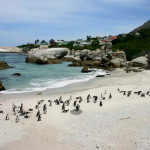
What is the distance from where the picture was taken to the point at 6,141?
320 inches

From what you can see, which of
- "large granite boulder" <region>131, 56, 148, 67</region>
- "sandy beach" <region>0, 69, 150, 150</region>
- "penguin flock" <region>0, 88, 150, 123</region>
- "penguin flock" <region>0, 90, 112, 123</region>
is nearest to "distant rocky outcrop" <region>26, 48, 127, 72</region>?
"large granite boulder" <region>131, 56, 148, 67</region>

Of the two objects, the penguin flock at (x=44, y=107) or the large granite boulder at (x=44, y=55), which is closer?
the penguin flock at (x=44, y=107)

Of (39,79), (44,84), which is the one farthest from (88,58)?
(44,84)

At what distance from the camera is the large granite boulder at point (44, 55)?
156 feet

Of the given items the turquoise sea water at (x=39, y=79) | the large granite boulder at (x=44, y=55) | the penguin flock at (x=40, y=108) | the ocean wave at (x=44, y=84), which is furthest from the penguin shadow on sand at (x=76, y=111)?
the large granite boulder at (x=44, y=55)

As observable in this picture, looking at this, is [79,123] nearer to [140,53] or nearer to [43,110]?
[43,110]

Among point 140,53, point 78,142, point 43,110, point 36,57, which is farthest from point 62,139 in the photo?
point 36,57

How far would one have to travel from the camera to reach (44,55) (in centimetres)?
Result: 5172

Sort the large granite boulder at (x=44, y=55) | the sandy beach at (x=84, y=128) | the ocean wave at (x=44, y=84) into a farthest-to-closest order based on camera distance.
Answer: the large granite boulder at (x=44, y=55), the ocean wave at (x=44, y=84), the sandy beach at (x=84, y=128)

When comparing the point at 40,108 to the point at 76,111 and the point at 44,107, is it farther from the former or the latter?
the point at 76,111

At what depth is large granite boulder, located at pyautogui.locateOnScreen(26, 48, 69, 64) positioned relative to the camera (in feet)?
156

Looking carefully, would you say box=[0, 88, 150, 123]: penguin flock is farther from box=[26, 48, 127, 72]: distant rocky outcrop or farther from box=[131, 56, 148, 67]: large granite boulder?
box=[131, 56, 148, 67]: large granite boulder

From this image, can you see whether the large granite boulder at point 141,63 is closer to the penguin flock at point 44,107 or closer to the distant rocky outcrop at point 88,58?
the distant rocky outcrop at point 88,58

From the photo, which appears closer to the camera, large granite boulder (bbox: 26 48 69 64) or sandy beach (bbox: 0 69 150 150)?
sandy beach (bbox: 0 69 150 150)
